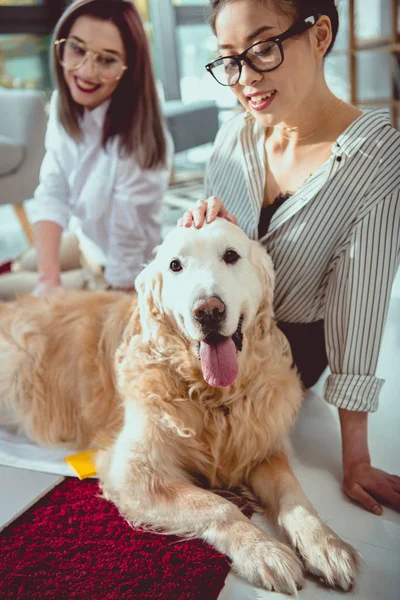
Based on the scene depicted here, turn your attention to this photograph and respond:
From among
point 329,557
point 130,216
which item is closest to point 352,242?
point 329,557

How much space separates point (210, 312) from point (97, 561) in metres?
0.61

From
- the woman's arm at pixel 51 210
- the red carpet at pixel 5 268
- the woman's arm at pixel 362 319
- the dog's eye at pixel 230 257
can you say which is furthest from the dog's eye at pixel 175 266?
the red carpet at pixel 5 268

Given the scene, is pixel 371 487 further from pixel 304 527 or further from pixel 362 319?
pixel 362 319

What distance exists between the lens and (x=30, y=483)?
5.32 ft

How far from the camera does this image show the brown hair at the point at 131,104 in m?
2.22

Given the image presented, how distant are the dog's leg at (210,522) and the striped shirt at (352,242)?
1.41 ft

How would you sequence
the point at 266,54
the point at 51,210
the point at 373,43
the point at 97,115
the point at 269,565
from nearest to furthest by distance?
the point at 269,565, the point at 266,54, the point at 97,115, the point at 51,210, the point at 373,43

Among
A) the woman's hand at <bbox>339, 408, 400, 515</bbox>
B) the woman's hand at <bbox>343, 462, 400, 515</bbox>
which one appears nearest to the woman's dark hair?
the woman's hand at <bbox>339, 408, 400, 515</bbox>

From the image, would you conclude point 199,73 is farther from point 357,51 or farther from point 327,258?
point 327,258

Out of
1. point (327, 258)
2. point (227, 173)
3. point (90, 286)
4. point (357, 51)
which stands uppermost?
point (357, 51)

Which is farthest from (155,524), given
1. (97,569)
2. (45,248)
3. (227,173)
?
(45,248)

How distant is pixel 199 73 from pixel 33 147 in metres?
4.51

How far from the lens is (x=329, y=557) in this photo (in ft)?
3.95

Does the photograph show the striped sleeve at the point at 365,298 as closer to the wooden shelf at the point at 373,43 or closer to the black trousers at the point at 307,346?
the black trousers at the point at 307,346
